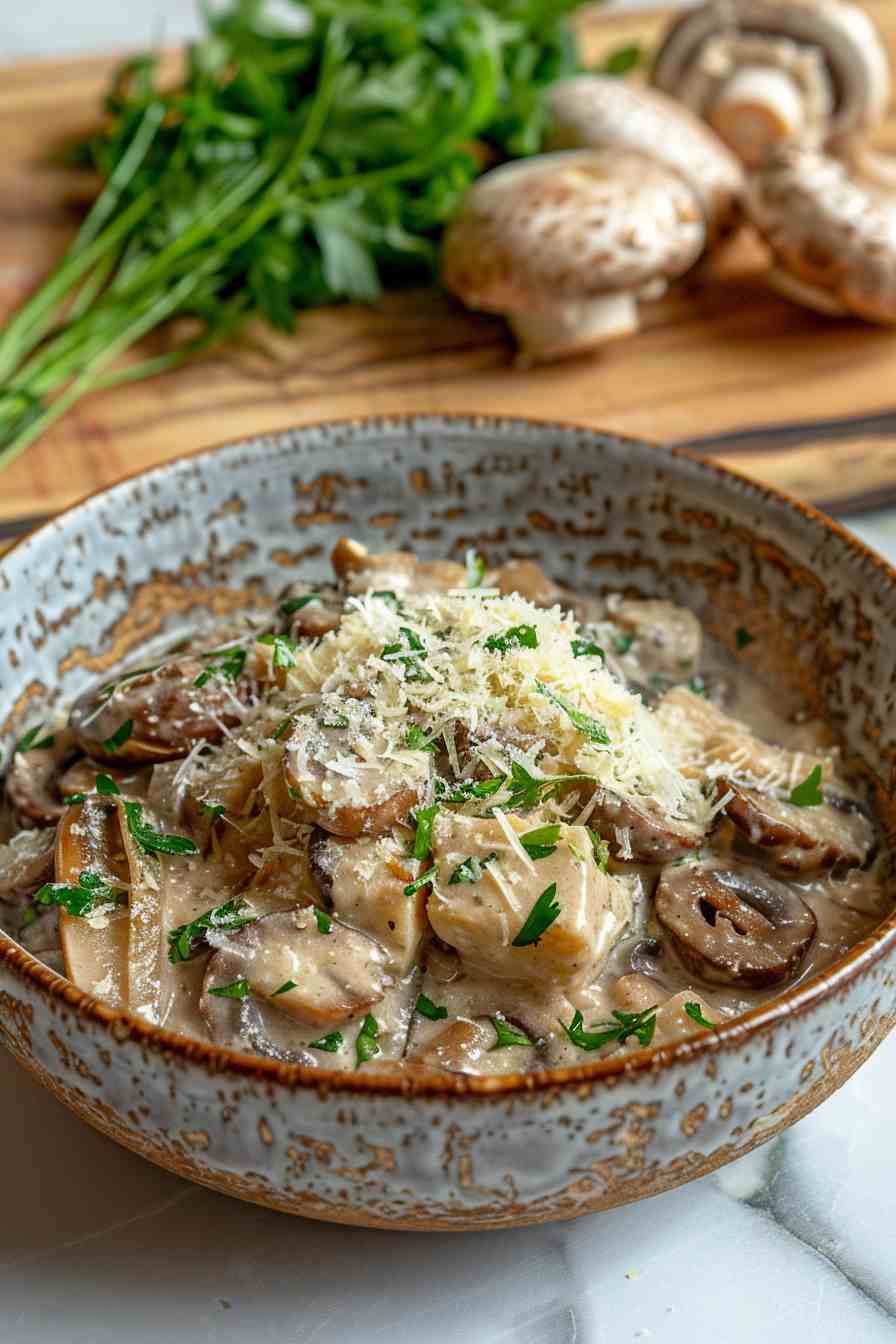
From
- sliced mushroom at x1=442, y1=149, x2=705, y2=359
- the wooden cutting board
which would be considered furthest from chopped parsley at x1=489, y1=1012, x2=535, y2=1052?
sliced mushroom at x1=442, y1=149, x2=705, y2=359

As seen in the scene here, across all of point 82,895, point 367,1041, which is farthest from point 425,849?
point 82,895

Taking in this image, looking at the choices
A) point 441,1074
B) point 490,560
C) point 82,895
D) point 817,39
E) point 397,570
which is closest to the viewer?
point 441,1074

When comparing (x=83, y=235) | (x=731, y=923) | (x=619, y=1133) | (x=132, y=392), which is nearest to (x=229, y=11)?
(x=83, y=235)

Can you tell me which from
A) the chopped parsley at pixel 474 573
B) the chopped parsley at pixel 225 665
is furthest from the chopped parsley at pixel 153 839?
the chopped parsley at pixel 474 573

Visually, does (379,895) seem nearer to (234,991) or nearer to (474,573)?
(234,991)

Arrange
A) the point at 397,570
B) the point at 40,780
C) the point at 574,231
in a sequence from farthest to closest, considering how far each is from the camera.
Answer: the point at 574,231
the point at 397,570
the point at 40,780

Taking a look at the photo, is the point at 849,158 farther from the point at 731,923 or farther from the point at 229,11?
the point at 731,923

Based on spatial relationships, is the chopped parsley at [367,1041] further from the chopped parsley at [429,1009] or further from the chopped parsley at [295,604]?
the chopped parsley at [295,604]
